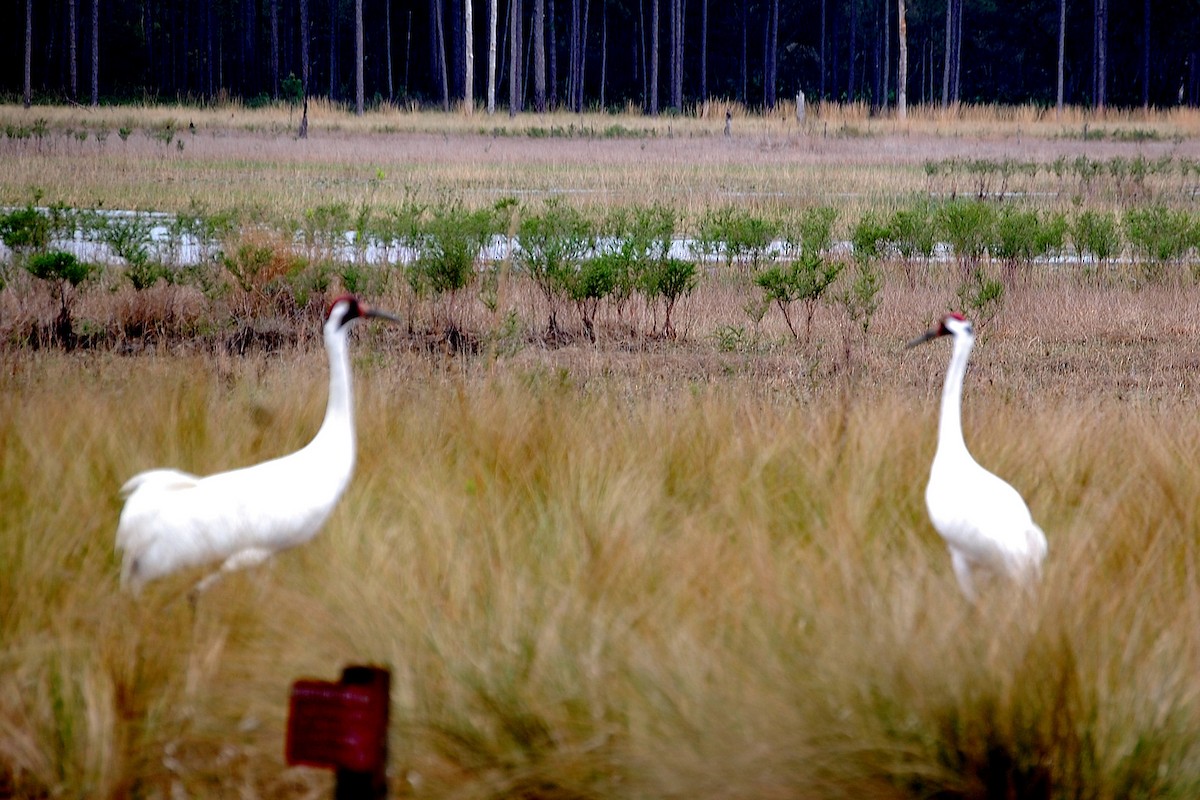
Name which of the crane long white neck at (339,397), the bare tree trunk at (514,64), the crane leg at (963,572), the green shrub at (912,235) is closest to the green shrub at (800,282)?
the green shrub at (912,235)

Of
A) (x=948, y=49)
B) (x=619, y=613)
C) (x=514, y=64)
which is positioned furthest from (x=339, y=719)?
(x=948, y=49)

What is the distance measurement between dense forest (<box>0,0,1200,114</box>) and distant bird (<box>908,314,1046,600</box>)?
2158 inches

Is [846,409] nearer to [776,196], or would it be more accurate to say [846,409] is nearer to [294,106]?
[776,196]

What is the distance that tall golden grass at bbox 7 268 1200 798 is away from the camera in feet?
11.2

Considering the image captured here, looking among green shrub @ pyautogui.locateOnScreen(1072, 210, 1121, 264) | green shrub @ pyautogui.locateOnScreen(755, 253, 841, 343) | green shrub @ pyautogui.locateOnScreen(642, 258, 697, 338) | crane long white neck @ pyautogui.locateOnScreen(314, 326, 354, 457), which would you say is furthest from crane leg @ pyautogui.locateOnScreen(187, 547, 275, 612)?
green shrub @ pyautogui.locateOnScreen(1072, 210, 1121, 264)

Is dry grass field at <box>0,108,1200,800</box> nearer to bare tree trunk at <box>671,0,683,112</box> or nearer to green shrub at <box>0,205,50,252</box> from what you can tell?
green shrub at <box>0,205,50,252</box>

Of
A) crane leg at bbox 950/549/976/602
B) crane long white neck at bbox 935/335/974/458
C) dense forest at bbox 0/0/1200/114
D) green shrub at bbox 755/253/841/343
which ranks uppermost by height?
dense forest at bbox 0/0/1200/114

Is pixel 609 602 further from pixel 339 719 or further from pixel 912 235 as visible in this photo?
pixel 912 235

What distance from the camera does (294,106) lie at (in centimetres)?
4816

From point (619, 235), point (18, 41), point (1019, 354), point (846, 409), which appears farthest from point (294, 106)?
point (846, 409)

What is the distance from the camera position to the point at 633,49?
79.5 meters

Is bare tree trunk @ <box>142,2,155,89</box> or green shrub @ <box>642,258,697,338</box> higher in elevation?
bare tree trunk @ <box>142,2,155,89</box>

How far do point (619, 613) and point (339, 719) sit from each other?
1.28m

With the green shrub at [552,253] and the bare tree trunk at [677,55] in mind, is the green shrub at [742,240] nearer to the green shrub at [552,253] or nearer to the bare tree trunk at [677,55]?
the green shrub at [552,253]
